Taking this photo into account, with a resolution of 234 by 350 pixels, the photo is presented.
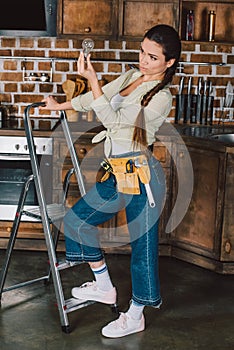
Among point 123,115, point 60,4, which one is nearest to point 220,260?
point 123,115

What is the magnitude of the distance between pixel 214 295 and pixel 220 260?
0.35 m

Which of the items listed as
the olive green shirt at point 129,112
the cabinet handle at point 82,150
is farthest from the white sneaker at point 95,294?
the cabinet handle at point 82,150

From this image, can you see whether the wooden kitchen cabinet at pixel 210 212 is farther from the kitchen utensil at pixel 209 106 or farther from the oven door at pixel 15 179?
the oven door at pixel 15 179

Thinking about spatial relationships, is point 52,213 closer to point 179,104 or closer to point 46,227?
point 46,227

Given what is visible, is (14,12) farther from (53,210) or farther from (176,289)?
(176,289)

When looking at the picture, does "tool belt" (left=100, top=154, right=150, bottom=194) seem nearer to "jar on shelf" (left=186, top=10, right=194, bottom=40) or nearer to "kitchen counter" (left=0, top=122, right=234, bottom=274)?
"kitchen counter" (left=0, top=122, right=234, bottom=274)

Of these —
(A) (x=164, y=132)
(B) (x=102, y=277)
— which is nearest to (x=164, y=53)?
(B) (x=102, y=277)

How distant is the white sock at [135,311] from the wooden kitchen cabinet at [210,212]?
1.07 m

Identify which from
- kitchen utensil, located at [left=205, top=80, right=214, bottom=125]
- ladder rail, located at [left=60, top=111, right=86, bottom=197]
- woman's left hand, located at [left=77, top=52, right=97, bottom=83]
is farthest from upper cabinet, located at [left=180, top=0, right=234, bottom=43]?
woman's left hand, located at [left=77, top=52, right=97, bottom=83]

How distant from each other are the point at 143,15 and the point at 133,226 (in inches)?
75.9

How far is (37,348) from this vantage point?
10.6 ft

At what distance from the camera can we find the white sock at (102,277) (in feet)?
11.2

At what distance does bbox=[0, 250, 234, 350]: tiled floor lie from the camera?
3.34 metres

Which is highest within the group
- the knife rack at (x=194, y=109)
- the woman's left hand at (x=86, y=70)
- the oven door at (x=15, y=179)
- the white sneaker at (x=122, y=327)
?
the woman's left hand at (x=86, y=70)
